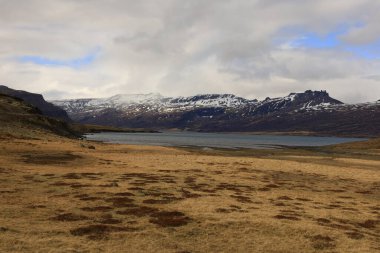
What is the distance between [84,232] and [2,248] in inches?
162

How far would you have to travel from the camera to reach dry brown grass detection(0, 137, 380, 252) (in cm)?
1875

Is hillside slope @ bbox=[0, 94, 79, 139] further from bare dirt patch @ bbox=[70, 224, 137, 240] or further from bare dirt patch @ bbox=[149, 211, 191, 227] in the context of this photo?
bare dirt patch @ bbox=[70, 224, 137, 240]

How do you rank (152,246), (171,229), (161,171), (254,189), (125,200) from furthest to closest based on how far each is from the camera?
(161,171) → (254,189) → (125,200) → (171,229) → (152,246)

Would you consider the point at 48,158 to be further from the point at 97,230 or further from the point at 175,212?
the point at 97,230

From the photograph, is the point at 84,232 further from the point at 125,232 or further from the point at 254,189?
the point at 254,189

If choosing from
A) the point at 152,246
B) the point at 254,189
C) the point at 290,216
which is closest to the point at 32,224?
the point at 152,246

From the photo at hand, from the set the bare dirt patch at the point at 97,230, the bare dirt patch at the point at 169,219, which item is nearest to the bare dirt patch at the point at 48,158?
the bare dirt patch at the point at 169,219

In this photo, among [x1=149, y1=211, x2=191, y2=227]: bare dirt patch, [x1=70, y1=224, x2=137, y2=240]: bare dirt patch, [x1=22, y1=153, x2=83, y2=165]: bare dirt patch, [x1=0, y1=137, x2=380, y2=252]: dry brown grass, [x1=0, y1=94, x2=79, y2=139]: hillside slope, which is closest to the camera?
[x1=0, y1=137, x2=380, y2=252]: dry brown grass

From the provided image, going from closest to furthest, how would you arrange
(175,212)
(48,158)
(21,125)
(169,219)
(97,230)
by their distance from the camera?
1. (97,230)
2. (169,219)
3. (175,212)
4. (48,158)
5. (21,125)

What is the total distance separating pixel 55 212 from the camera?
23.2 m

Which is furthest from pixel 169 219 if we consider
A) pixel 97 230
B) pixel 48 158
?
pixel 48 158

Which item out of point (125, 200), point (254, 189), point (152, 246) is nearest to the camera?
point (152, 246)

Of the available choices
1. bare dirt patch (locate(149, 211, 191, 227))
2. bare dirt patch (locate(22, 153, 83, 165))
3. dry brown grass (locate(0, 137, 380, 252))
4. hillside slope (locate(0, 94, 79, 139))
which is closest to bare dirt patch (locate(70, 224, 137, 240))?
dry brown grass (locate(0, 137, 380, 252))

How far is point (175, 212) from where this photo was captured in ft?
81.4
